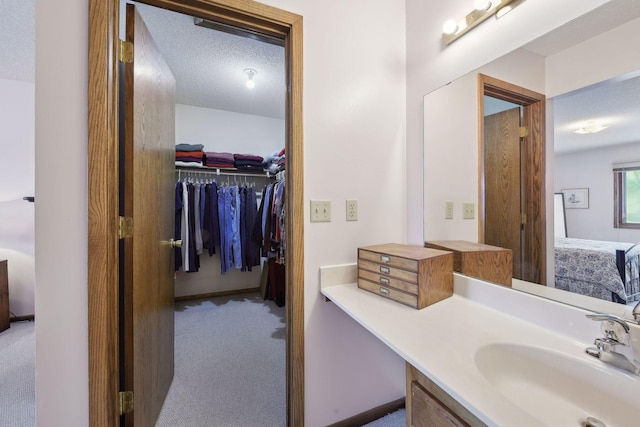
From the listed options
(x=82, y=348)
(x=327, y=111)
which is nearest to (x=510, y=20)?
(x=327, y=111)

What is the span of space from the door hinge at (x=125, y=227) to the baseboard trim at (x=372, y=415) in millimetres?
1352

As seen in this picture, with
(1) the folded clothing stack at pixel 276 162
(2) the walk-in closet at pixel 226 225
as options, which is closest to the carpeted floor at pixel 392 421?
(2) the walk-in closet at pixel 226 225

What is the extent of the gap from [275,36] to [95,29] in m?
0.73

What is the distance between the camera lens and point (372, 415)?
135 centimetres

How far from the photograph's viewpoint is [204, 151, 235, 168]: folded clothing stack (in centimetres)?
301

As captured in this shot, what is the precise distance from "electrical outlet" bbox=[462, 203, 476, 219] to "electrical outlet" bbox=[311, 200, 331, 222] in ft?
2.24

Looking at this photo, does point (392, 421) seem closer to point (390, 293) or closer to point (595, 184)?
point (390, 293)

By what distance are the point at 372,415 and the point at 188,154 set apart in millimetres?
3010

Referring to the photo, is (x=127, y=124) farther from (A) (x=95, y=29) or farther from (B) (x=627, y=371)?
(B) (x=627, y=371)

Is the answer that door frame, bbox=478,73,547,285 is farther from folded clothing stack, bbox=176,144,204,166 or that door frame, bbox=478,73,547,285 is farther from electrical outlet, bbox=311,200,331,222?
folded clothing stack, bbox=176,144,204,166

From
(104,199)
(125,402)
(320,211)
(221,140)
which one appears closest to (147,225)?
(104,199)

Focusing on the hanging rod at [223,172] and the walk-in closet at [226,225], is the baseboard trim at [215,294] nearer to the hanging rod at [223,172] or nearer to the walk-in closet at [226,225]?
the walk-in closet at [226,225]

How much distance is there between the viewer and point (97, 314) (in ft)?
2.99

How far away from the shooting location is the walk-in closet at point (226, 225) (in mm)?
1601
